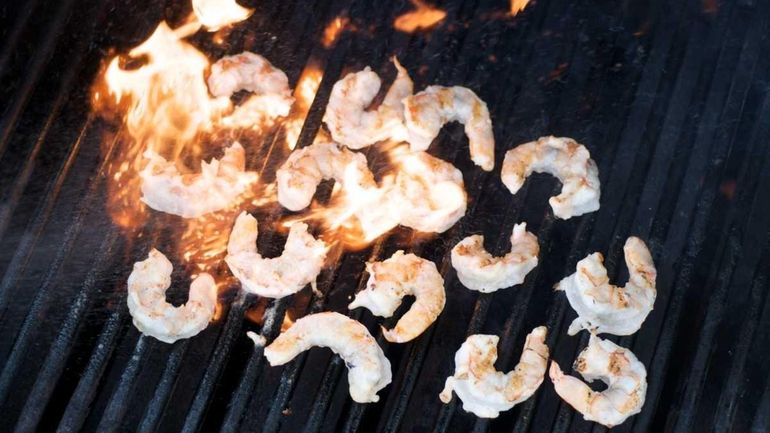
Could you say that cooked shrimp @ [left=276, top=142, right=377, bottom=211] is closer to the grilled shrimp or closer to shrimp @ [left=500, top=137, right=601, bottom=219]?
the grilled shrimp

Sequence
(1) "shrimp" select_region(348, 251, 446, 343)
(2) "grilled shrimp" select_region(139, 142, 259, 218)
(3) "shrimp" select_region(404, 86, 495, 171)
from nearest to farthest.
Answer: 1. (1) "shrimp" select_region(348, 251, 446, 343)
2. (2) "grilled shrimp" select_region(139, 142, 259, 218)
3. (3) "shrimp" select_region(404, 86, 495, 171)

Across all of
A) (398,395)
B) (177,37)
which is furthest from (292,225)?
(177,37)

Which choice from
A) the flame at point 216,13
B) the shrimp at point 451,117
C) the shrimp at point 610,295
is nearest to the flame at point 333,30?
the flame at point 216,13

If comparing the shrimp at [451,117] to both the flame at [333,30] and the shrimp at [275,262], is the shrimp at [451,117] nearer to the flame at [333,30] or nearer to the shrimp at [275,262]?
the flame at [333,30]

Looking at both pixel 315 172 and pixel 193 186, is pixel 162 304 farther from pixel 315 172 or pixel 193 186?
pixel 315 172

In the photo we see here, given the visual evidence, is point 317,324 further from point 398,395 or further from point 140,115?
point 140,115

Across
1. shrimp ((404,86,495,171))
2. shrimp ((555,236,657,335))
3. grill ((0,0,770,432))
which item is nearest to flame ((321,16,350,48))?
grill ((0,0,770,432))
